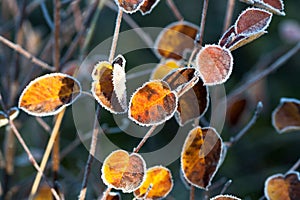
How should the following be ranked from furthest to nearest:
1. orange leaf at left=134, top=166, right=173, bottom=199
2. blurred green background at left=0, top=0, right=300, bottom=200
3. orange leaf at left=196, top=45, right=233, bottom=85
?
blurred green background at left=0, top=0, right=300, bottom=200
orange leaf at left=134, top=166, right=173, bottom=199
orange leaf at left=196, top=45, right=233, bottom=85

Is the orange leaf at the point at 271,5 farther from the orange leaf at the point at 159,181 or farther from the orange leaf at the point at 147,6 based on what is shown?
the orange leaf at the point at 159,181

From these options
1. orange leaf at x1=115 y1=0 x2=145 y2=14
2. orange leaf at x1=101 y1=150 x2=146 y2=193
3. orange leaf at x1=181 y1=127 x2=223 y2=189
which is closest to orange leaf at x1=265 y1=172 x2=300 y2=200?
orange leaf at x1=181 y1=127 x2=223 y2=189

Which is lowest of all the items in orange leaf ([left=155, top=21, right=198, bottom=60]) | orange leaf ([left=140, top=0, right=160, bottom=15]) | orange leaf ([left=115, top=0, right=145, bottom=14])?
orange leaf ([left=155, top=21, right=198, bottom=60])

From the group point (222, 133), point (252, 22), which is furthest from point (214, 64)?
point (222, 133)

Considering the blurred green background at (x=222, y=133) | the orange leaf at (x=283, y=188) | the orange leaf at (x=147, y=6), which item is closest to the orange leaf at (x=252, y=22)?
the orange leaf at (x=147, y=6)

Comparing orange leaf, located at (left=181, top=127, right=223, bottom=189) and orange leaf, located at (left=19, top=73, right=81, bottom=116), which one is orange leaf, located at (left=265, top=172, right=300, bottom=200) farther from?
orange leaf, located at (left=19, top=73, right=81, bottom=116)

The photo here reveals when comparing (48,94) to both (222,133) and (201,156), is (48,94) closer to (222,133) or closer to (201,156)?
(201,156)

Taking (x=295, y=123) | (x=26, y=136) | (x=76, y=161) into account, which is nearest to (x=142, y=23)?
(x=26, y=136)
